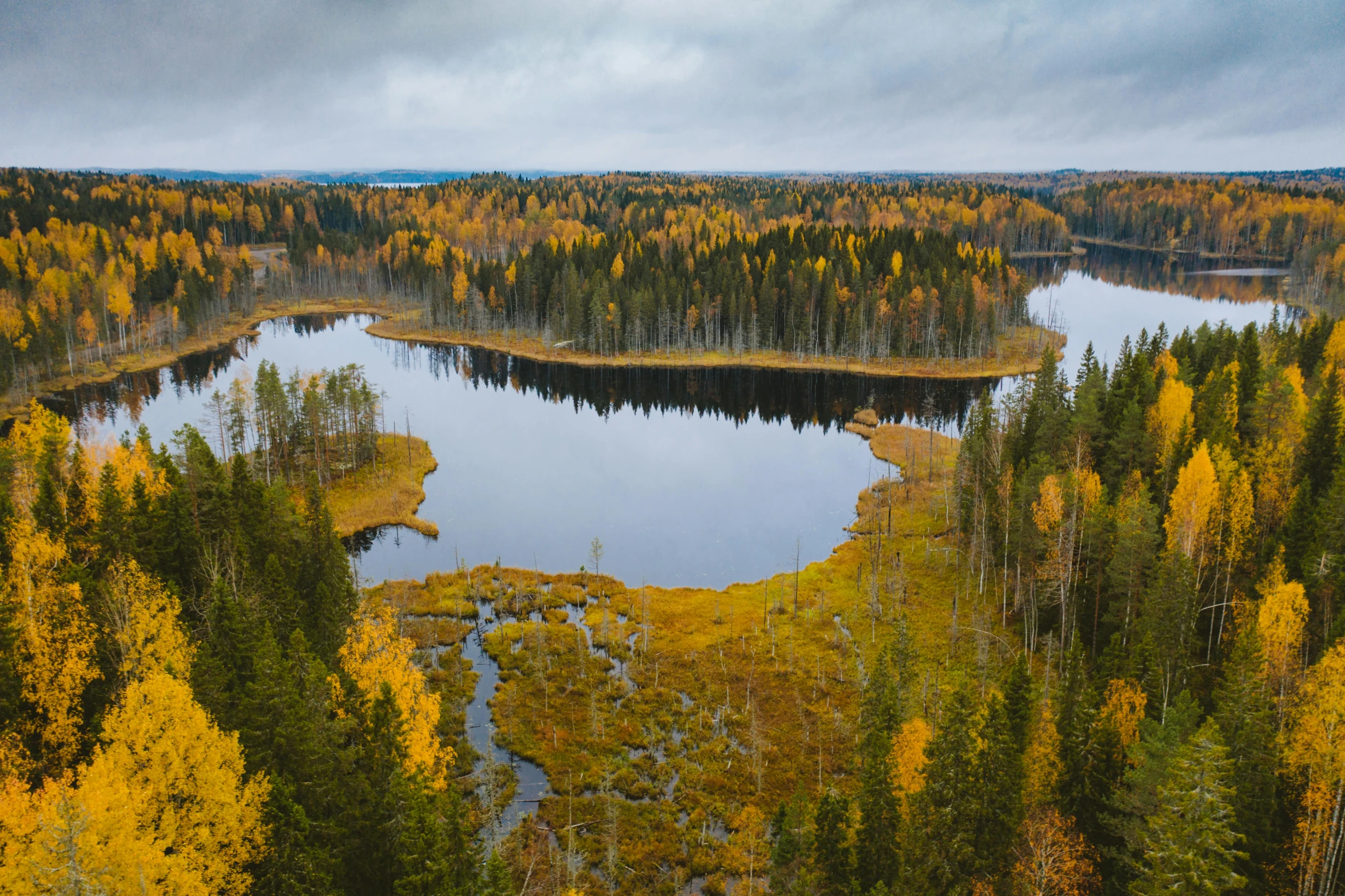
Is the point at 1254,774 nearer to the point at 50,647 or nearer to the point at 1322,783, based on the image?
the point at 1322,783

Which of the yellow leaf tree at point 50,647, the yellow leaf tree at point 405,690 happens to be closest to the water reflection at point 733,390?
the yellow leaf tree at point 405,690

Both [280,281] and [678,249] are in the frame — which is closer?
[678,249]

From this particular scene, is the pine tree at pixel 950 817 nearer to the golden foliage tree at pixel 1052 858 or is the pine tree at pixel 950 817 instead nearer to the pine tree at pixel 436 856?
the golden foliage tree at pixel 1052 858

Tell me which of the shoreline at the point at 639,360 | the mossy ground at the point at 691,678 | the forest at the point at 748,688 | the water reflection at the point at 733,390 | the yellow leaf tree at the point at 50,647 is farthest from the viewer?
the shoreline at the point at 639,360

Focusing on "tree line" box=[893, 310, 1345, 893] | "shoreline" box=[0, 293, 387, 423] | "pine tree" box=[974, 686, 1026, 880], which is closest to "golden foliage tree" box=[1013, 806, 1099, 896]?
"tree line" box=[893, 310, 1345, 893]

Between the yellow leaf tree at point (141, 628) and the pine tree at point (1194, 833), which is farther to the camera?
the yellow leaf tree at point (141, 628)

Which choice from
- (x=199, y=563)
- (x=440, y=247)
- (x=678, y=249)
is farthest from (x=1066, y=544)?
(x=440, y=247)

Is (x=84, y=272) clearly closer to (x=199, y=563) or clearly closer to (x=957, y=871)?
(x=199, y=563)
